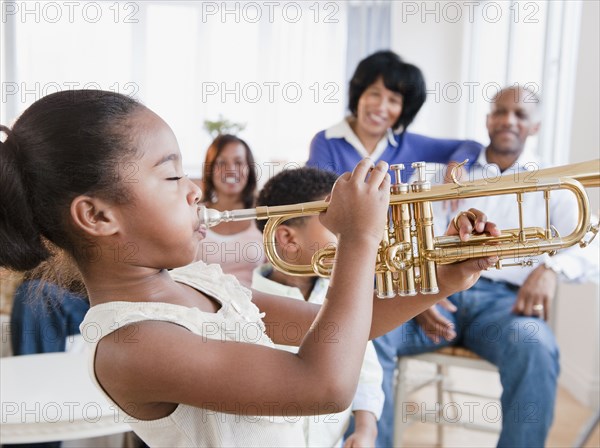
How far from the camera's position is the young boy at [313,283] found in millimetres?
1398

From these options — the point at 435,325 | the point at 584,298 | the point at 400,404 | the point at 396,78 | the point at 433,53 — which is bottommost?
the point at 400,404

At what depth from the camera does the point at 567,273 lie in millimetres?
2055

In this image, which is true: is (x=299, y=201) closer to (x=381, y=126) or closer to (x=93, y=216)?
(x=93, y=216)

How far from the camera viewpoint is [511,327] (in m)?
1.91

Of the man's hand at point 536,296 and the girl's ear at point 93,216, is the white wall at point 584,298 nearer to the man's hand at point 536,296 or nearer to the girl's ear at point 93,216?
the man's hand at point 536,296

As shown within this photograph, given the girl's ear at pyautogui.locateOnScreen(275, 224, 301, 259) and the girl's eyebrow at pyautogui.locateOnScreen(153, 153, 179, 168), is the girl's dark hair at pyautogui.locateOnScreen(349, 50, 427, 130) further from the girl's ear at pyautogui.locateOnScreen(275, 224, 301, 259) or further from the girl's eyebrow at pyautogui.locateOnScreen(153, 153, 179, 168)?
the girl's eyebrow at pyautogui.locateOnScreen(153, 153, 179, 168)

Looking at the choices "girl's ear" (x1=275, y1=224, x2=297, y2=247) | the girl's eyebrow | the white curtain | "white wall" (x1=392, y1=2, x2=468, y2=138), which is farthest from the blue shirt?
"white wall" (x1=392, y1=2, x2=468, y2=138)

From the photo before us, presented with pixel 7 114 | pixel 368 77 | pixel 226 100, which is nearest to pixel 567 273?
pixel 368 77

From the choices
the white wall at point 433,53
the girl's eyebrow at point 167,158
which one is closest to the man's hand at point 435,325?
the girl's eyebrow at point 167,158

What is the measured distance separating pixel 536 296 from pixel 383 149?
714 millimetres

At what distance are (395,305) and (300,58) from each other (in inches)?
196

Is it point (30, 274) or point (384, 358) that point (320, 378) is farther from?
point (384, 358)

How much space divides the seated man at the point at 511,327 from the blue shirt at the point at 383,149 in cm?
10

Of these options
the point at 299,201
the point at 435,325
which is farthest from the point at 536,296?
the point at 299,201
